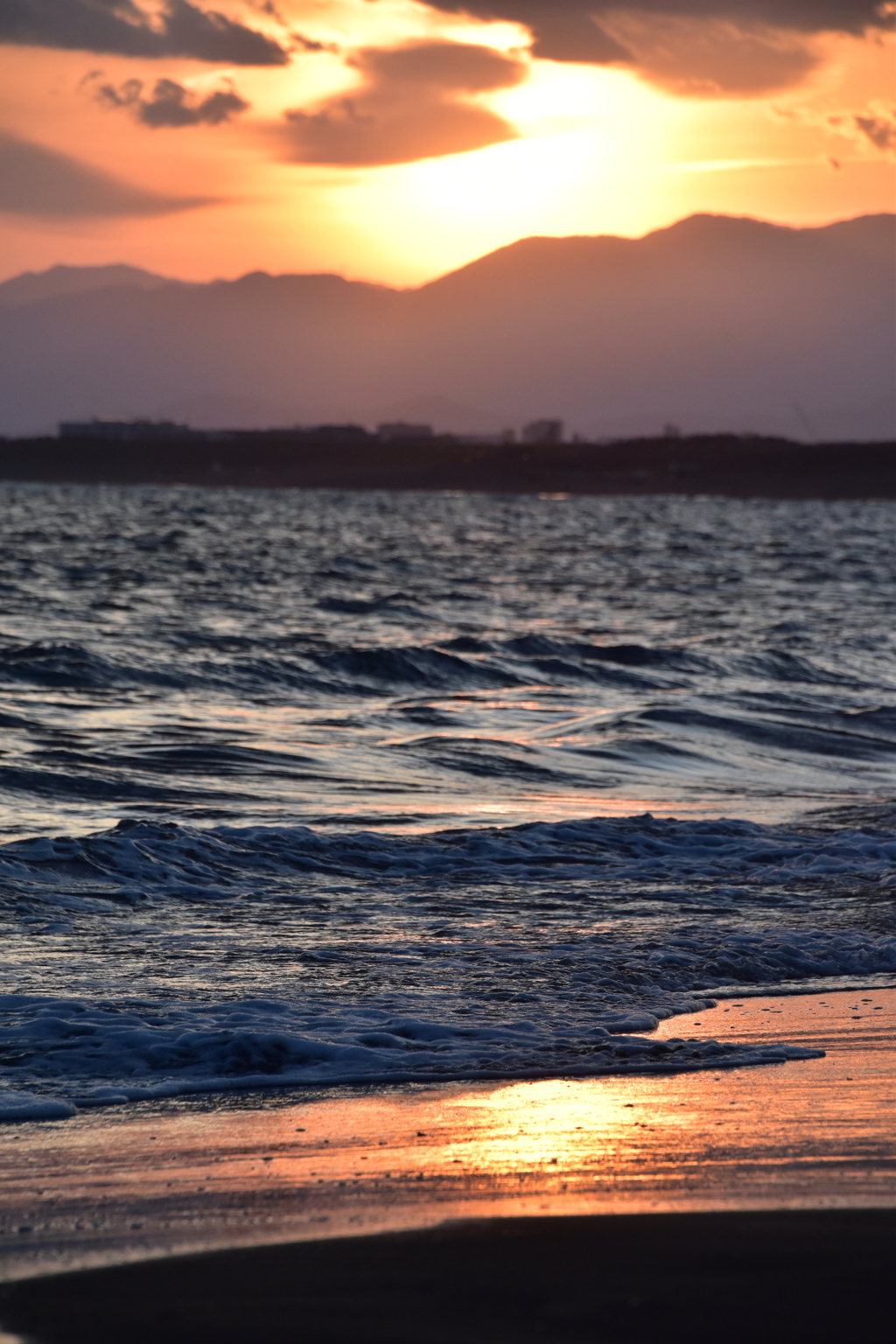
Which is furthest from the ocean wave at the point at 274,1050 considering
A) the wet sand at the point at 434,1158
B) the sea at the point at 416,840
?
the wet sand at the point at 434,1158

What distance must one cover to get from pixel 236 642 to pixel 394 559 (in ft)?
81.1

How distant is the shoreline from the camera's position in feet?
488

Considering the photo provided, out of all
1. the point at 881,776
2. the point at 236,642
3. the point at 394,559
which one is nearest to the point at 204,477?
the point at 394,559

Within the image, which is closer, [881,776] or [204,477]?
[881,776]

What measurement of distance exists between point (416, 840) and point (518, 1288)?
20.1ft

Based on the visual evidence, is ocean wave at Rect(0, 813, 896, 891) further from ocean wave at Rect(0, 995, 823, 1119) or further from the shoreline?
the shoreline

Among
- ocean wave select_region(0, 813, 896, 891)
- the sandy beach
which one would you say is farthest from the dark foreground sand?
ocean wave select_region(0, 813, 896, 891)

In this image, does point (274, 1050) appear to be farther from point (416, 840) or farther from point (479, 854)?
point (416, 840)

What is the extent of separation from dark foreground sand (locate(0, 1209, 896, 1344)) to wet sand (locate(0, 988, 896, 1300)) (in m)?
0.11

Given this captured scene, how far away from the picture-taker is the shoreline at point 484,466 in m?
149

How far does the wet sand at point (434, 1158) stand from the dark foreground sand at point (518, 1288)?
109 mm

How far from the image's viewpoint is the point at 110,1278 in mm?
3193

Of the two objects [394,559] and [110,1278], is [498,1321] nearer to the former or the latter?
[110,1278]

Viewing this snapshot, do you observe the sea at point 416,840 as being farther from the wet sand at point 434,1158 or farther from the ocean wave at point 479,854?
the wet sand at point 434,1158
